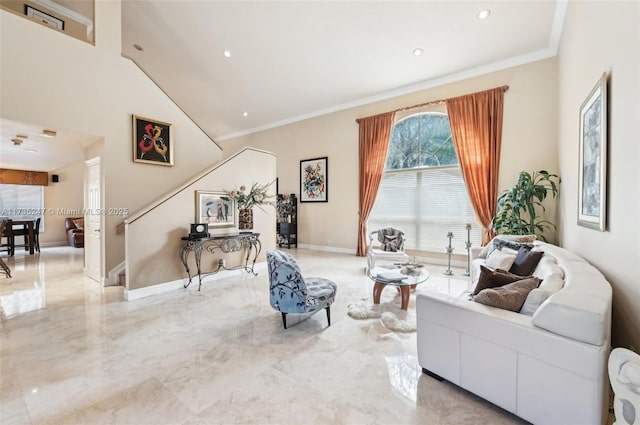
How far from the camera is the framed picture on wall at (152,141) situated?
459 centimetres

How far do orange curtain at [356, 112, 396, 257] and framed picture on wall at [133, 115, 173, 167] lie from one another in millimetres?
4242

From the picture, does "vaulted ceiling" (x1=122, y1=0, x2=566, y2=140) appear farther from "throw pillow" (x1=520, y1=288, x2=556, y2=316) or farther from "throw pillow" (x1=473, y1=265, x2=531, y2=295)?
"throw pillow" (x1=520, y1=288, x2=556, y2=316)

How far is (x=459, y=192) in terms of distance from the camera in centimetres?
552

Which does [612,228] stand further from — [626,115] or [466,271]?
[466,271]

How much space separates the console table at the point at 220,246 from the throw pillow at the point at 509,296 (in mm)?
3723

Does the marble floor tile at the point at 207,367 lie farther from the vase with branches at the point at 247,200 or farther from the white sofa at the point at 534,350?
the vase with branches at the point at 247,200

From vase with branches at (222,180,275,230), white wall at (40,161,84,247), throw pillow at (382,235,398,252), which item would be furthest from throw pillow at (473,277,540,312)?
white wall at (40,161,84,247)

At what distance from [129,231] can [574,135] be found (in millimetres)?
5885

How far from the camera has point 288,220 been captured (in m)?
8.08

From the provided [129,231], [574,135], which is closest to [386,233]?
[574,135]

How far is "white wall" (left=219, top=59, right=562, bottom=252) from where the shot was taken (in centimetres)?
461

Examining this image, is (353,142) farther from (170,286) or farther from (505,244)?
(170,286)

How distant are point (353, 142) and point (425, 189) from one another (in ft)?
7.23

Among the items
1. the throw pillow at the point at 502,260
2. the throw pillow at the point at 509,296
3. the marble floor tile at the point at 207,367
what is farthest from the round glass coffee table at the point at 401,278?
the throw pillow at the point at 509,296
